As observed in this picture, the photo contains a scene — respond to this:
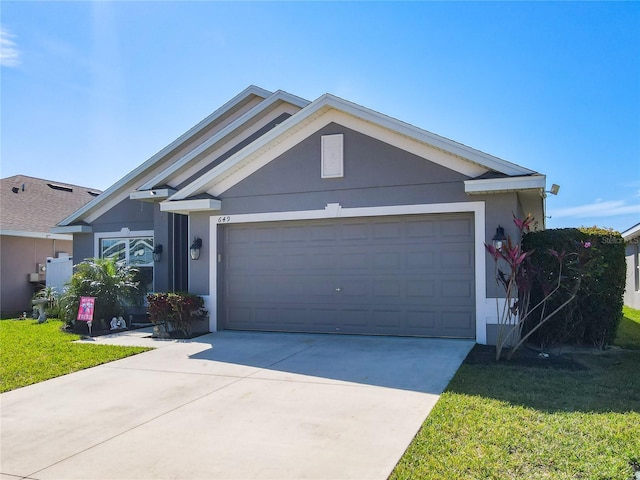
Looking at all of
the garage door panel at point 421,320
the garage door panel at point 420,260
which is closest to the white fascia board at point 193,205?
the garage door panel at point 420,260

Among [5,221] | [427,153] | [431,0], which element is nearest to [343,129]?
[427,153]

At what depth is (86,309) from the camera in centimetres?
1122

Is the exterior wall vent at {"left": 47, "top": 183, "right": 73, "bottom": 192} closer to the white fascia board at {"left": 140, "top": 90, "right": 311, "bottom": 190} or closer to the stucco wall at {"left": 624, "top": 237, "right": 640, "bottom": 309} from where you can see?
the white fascia board at {"left": 140, "top": 90, "right": 311, "bottom": 190}

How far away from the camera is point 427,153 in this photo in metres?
9.53

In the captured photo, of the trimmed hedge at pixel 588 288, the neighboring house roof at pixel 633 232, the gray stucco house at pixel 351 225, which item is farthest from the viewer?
the neighboring house roof at pixel 633 232

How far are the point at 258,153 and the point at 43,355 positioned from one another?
575 cm

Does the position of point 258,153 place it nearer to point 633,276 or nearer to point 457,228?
point 457,228

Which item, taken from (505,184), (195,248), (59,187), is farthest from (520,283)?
(59,187)

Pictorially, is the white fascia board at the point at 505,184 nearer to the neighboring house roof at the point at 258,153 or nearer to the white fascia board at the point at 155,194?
the neighboring house roof at the point at 258,153

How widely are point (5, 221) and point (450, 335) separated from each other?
16.3 metres

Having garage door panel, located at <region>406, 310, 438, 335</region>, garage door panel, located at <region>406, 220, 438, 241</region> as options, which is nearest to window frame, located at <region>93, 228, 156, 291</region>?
garage door panel, located at <region>406, 310, 438, 335</region>

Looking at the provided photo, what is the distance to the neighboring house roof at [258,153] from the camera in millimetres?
Answer: 8922

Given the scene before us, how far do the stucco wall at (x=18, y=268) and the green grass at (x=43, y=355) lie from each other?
246 inches

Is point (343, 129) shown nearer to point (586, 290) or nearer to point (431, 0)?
point (431, 0)
